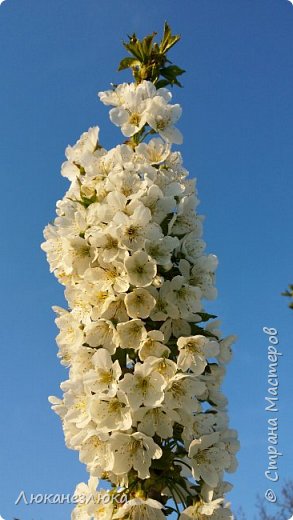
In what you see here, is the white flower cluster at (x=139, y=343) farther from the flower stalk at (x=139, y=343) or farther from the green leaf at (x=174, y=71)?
the green leaf at (x=174, y=71)

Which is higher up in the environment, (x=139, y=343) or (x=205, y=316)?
(x=205, y=316)

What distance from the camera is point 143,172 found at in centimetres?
383

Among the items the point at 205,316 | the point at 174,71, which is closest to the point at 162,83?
the point at 174,71

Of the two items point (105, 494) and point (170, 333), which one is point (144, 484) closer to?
point (105, 494)

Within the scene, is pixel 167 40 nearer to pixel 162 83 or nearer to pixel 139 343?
pixel 162 83

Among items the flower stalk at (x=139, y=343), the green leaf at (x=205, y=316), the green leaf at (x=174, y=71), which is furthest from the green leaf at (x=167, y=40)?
the green leaf at (x=205, y=316)

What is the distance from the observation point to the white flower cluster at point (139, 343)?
3.22m

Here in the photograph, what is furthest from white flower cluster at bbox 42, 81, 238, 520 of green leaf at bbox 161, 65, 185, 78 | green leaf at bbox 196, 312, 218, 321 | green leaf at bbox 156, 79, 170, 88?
green leaf at bbox 161, 65, 185, 78

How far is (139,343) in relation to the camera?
3.37m

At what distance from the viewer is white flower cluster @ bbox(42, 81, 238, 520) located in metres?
3.22

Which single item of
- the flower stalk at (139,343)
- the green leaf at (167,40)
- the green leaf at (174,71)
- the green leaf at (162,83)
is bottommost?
the flower stalk at (139,343)

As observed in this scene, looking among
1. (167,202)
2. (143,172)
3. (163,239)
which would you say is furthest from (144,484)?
(143,172)

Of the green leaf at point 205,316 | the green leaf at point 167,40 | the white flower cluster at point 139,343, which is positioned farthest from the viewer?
the green leaf at point 167,40

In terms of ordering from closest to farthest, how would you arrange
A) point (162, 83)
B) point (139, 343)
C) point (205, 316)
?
1. point (139, 343)
2. point (205, 316)
3. point (162, 83)
